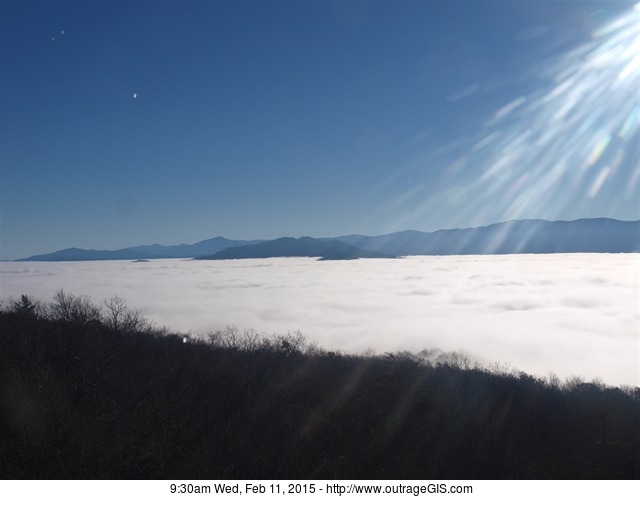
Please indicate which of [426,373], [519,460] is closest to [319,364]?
[426,373]

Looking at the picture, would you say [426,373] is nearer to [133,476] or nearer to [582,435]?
[582,435]

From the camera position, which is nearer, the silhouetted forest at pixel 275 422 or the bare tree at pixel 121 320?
the silhouetted forest at pixel 275 422

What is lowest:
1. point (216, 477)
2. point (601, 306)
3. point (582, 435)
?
point (601, 306)

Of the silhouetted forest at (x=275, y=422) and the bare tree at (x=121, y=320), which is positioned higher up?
the bare tree at (x=121, y=320)

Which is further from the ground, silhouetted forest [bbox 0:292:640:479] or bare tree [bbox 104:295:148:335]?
bare tree [bbox 104:295:148:335]

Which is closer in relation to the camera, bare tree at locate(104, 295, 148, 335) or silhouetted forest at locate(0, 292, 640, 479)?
silhouetted forest at locate(0, 292, 640, 479)

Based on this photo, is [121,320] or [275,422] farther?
[121,320]

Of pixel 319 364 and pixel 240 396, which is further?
pixel 319 364

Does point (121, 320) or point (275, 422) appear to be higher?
point (121, 320)
